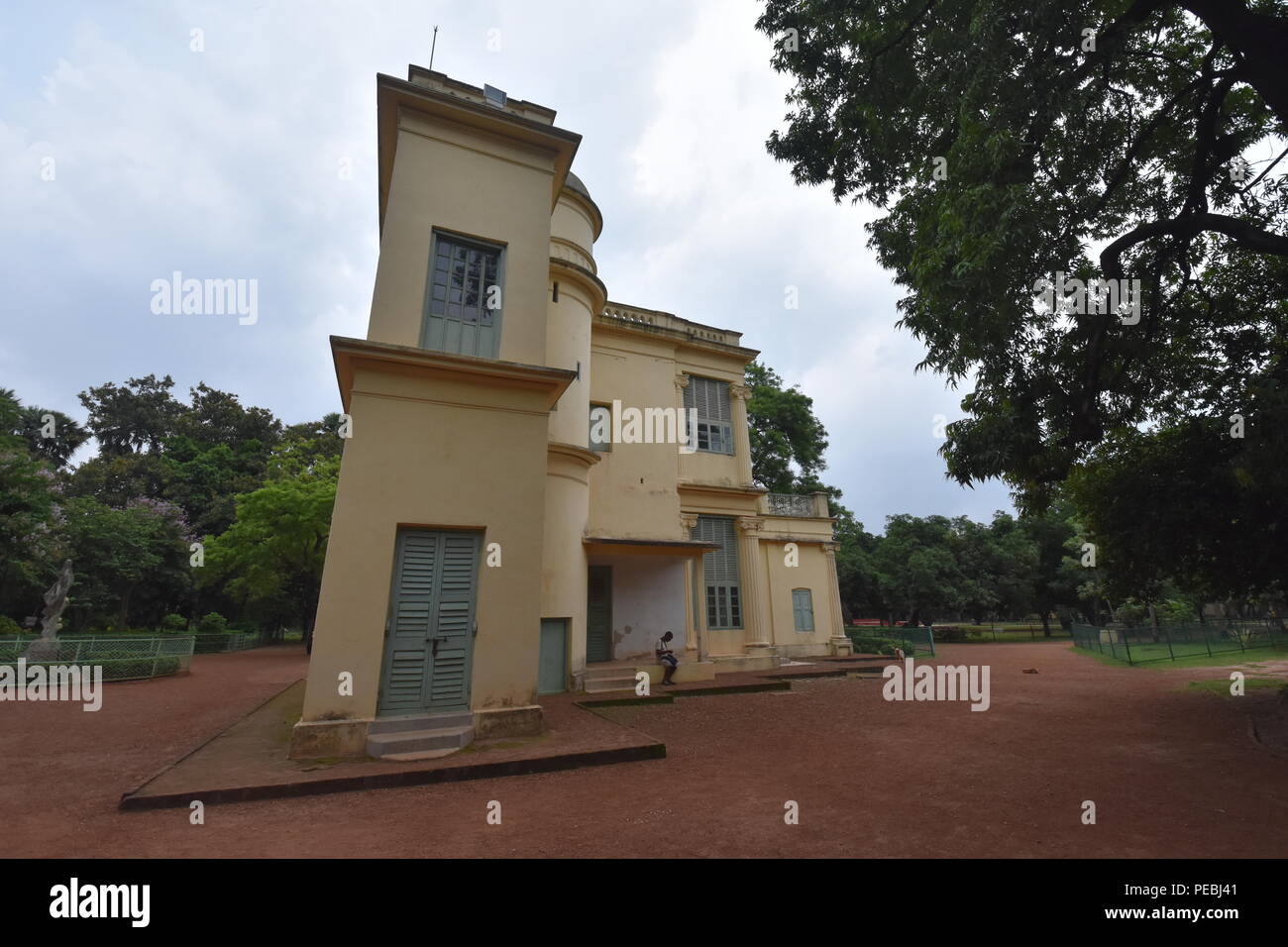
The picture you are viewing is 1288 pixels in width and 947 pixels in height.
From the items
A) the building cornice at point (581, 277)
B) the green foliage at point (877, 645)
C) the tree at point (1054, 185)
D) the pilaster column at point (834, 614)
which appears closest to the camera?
the tree at point (1054, 185)

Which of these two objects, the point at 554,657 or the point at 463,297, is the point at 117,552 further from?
the point at 463,297

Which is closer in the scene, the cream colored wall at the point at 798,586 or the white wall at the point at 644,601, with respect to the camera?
the white wall at the point at 644,601

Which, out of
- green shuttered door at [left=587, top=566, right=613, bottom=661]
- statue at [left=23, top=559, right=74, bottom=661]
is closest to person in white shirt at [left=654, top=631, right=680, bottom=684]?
green shuttered door at [left=587, top=566, right=613, bottom=661]

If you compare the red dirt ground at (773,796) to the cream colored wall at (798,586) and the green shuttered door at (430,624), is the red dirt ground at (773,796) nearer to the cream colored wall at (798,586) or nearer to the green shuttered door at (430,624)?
the green shuttered door at (430,624)

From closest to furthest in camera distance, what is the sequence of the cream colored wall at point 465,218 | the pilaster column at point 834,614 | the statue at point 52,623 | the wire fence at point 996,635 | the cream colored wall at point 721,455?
the cream colored wall at point 465,218
the statue at point 52,623
the cream colored wall at point 721,455
the pilaster column at point 834,614
the wire fence at point 996,635

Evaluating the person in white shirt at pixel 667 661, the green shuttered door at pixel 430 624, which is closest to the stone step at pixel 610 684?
the person in white shirt at pixel 667 661

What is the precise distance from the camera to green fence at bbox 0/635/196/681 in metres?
14.1

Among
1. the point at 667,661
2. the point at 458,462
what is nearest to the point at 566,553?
the point at 667,661

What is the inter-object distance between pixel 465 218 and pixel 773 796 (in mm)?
8426

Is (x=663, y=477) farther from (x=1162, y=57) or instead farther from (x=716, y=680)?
(x=1162, y=57)

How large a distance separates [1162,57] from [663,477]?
36.7ft

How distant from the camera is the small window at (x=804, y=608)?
18.5 m

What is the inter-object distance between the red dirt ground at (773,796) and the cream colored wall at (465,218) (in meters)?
5.52

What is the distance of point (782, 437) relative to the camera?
26.0 m
